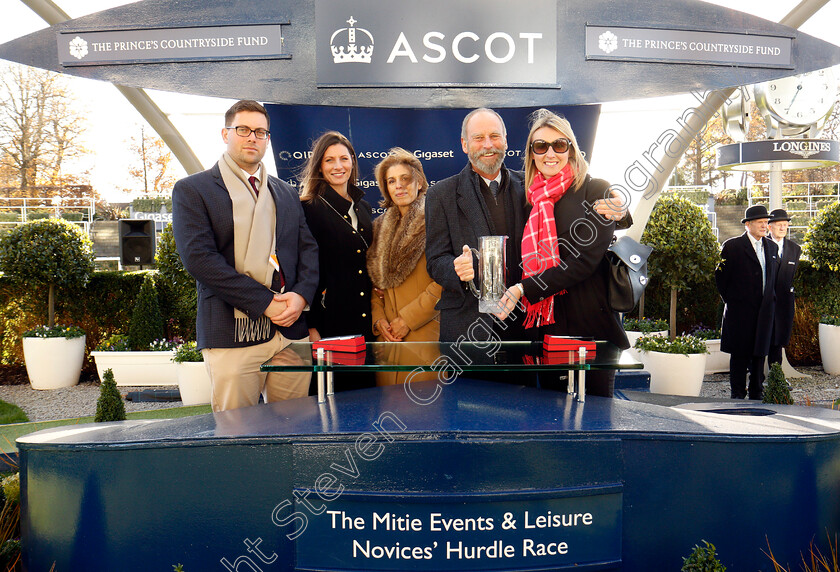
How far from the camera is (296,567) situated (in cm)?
218

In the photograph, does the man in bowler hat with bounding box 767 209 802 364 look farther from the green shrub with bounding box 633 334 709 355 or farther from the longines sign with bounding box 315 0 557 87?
the longines sign with bounding box 315 0 557 87

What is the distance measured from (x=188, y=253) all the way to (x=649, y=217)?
6271mm

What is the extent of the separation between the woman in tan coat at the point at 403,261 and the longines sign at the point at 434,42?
588mm

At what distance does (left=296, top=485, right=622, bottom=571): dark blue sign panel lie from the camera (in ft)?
6.90

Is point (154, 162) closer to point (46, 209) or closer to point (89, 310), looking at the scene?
point (46, 209)

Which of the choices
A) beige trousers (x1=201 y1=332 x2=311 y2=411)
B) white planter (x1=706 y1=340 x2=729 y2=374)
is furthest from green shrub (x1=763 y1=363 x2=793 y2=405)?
white planter (x1=706 y1=340 x2=729 y2=374)

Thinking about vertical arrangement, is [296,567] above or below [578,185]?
below

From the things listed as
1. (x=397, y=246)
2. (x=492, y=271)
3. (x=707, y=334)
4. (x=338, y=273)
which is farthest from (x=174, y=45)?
(x=707, y=334)

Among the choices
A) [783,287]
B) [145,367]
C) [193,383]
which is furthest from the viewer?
[145,367]

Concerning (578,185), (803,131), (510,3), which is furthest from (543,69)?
(803,131)

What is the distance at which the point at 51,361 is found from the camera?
8312mm

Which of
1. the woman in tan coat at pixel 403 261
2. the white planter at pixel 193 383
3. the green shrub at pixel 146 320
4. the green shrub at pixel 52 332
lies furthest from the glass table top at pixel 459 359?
the green shrub at pixel 52 332

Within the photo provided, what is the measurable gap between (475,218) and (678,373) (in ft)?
16.7

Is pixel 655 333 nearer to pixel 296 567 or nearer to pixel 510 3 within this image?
pixel 510 3
